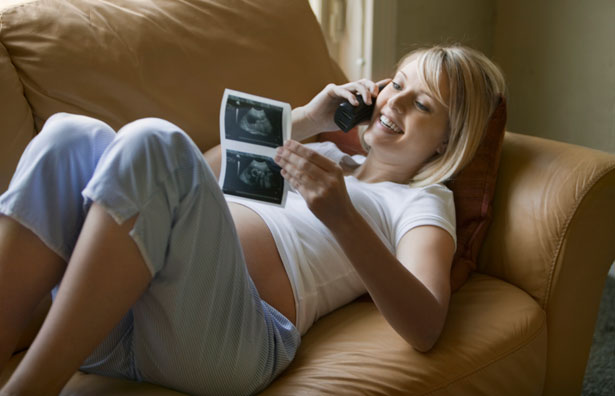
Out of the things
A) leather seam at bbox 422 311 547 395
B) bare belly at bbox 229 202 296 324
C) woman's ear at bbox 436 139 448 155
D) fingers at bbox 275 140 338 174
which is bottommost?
leather seam at bbox 422 311 547 395

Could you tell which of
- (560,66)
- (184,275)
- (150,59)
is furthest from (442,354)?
(560,66)

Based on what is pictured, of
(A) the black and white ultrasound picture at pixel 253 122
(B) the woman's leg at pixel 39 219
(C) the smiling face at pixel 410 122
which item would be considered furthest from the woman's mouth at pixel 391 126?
(B) the woman's leg at pixel 39 219

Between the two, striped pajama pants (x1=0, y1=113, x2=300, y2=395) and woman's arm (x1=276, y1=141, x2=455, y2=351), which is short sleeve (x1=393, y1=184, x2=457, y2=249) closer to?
woman's arm (x1=276, y1=141, x2=455, y2=351)

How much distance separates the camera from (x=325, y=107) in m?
1.54

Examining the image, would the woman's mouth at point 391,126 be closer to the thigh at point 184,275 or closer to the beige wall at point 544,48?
the thigh at point 184,275

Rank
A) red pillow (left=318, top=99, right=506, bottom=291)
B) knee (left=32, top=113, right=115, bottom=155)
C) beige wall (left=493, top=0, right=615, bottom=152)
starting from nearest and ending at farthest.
Result: knee (left=32, top=113, right=115, bottom=155) < red pillow (left=318, top=99, right=506, bottom=291) < beige wall (left=493, top=0, right=615, bottom=152)

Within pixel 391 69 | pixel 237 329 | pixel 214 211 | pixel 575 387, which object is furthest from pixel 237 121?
pixel 391 69

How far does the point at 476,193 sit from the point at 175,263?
30.1 inches

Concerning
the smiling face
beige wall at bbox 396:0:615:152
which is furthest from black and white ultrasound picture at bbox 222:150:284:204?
beige wall at bbox 396:0:615:152

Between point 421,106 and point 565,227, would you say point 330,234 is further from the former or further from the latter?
point 565,227

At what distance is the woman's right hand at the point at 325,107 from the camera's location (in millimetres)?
1473

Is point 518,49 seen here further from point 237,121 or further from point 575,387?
point 237,121

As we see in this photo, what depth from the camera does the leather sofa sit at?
1.12 m

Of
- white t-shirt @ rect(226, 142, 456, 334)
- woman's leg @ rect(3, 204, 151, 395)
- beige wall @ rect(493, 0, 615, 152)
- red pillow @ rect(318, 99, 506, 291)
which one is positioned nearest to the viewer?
woman's leg @ rect(3, 204, 151, 395)
